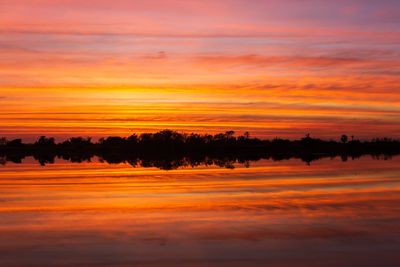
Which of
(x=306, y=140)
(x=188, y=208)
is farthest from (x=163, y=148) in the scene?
(x=188, y=208)

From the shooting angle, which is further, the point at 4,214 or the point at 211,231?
the point at 4,214

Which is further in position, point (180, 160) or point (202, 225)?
point (180, 160)

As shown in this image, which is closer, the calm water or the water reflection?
the calm water

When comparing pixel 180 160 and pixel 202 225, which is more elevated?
pixel 180 160

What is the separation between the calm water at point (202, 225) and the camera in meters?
10.1

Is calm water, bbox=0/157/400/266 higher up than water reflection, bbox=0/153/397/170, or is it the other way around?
water reflection, bbox=0/153/397/170

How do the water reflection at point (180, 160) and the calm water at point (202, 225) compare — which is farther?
the water reflection at point (180, 160)

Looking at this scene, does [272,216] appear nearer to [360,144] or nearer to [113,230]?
[113,230]

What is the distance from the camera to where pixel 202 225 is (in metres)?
13.2

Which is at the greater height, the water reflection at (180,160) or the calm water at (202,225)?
the water reflection at (180,160)

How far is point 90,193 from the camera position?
66.8ft

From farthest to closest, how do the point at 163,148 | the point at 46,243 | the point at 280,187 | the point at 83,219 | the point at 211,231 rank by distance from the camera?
the point at 163,148
the point at 280,187
the point at 83,219
the point at 211,231
the point at 46,243

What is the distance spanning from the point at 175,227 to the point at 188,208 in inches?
120

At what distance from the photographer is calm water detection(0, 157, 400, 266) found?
33.0ft
